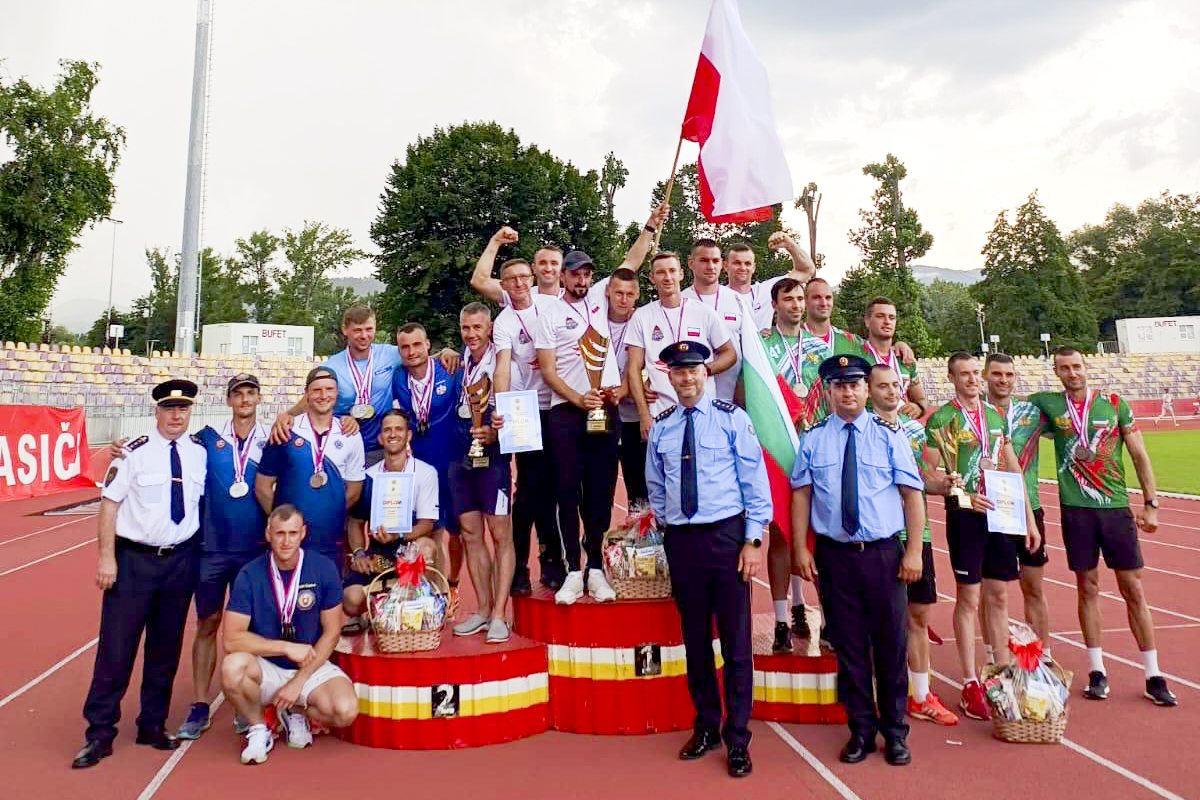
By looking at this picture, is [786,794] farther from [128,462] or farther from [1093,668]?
[128,462]

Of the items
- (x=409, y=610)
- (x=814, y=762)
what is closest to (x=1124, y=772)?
(x=814, y=762)

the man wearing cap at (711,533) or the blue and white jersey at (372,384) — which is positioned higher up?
the blue and white jersey at (372,384)

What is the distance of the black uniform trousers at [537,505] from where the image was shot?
4.95m

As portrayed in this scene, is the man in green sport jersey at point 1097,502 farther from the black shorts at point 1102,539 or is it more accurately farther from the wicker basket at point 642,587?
the wicker basket at point 642,587

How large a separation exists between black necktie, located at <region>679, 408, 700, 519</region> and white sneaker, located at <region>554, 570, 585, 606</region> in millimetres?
1017

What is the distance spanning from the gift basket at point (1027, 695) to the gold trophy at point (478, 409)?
337cm

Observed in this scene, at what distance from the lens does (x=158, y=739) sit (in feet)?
14.5

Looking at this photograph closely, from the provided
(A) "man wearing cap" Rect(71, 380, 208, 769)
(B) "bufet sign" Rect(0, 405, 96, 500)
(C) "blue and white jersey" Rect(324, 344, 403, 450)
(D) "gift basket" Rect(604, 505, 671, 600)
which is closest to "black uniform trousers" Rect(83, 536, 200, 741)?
(A) "man wearing cap" Rect(71, 380, 208, 769)

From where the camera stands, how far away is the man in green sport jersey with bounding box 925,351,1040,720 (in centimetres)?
484

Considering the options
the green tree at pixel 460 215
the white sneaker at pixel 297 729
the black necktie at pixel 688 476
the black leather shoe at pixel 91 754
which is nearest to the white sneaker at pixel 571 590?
the black necktie at pixel 688 476

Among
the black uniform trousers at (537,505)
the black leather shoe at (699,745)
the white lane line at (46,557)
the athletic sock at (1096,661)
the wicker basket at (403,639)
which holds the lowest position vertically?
the white lane line at (46,557)

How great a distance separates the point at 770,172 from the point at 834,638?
3.65m

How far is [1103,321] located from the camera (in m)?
64.6

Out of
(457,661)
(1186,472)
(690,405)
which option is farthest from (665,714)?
(1186,472)
